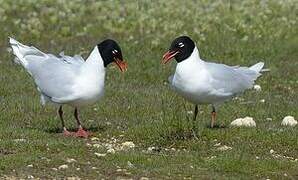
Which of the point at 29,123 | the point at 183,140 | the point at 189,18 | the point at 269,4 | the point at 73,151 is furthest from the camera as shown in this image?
the point at 269,4

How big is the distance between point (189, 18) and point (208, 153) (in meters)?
12.9

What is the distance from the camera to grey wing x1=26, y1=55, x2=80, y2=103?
13.7m

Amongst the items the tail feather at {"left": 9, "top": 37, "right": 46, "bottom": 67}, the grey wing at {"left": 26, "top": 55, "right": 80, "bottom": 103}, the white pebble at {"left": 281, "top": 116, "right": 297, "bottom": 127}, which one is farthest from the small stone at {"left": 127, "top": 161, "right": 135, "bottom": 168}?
the white pebble at {"left": 281, "top": 116, "right": 297, "bottom": 127}

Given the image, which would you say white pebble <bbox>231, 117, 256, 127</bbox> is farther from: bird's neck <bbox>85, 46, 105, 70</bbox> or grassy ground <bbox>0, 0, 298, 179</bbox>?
bird's neck <bbox>85, 46, 105, 70</bbox>

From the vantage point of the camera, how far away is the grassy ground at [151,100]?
11836 mm

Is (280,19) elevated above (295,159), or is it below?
above

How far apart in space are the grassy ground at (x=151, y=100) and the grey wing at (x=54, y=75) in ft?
2.18

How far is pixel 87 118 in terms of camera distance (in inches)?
623

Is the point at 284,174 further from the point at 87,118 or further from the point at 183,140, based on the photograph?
the point at 87,118

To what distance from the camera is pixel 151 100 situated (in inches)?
682

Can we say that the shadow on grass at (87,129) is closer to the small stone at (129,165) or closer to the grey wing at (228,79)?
the grey wing at (228,79)

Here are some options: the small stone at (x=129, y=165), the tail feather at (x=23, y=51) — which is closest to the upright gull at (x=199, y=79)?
the tail feather at (x=23, y=51)

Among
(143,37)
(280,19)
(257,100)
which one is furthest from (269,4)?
(257,100)

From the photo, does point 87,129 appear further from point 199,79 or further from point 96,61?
point 199,79
